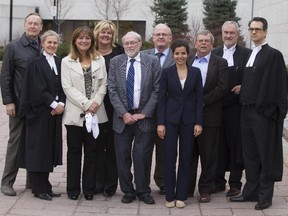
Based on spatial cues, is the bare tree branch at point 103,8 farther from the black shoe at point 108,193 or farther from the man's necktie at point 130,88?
the man's necktie at point 130,88

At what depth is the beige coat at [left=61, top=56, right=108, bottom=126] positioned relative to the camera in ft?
20.9

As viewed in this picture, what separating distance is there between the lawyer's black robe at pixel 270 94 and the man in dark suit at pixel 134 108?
3.78 ft

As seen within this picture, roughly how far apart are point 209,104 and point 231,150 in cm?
83

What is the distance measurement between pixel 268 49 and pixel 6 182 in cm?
374

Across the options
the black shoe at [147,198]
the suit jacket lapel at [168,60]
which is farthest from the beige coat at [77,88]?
the black shoe at [147,198]

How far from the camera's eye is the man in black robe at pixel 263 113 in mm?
6133

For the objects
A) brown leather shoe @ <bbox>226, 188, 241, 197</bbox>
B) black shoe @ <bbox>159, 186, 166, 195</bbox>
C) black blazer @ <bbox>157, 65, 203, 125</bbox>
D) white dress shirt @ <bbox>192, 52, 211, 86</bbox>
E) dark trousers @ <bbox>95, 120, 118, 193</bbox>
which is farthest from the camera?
black shoe @ <bbox>159, 186, 166, 195</bbox>

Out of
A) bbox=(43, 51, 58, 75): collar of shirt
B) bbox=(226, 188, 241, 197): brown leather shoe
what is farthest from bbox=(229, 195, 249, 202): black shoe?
bbox=(43, 51, 58, 75): collar of shirt

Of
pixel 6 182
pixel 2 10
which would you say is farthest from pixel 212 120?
pixel 2 10

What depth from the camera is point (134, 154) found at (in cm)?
654

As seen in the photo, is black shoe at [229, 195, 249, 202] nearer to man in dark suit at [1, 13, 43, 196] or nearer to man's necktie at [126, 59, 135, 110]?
man's necktie at [126, 59, 135, 110]

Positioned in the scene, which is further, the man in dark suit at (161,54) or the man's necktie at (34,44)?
the man in dark suit at (161,54)

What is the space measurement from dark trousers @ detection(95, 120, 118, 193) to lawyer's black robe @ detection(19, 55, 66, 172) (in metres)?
0.56

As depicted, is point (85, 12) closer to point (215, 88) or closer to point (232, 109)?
point (232, 109)
